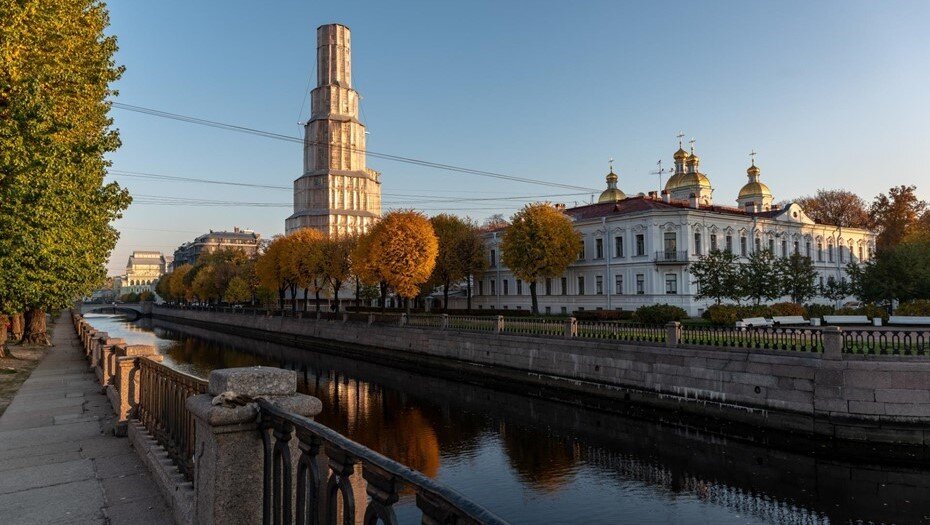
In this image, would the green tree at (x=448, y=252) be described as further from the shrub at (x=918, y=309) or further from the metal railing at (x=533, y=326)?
the shrub at (x=918, y=309)

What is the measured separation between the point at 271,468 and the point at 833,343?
57.9 ft

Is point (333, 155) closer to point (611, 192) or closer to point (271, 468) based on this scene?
point (611, 192)

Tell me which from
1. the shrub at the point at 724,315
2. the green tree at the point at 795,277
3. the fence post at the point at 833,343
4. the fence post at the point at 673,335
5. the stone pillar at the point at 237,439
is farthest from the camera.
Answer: the green tree at the point at 795,277

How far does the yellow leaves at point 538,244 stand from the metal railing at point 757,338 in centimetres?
2602

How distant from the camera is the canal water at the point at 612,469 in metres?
12.8

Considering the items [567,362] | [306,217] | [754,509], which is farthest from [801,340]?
[306,217]

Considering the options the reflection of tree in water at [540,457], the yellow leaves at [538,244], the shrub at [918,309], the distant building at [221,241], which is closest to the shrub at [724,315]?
the shrub at [918,309]

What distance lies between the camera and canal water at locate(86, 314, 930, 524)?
1279cm

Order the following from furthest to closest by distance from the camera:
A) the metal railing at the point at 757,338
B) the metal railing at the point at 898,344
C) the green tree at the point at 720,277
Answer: the green tree at the point at 720,277 → the metal railing at the point at 757,338 → the metal railing at the point at 898,344

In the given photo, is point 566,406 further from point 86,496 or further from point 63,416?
point 86,496

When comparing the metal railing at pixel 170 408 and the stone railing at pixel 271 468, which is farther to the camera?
the metal railing at pixel 170 408

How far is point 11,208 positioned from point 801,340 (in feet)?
81.2

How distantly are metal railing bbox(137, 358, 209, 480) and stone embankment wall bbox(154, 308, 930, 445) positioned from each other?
17.4 metres

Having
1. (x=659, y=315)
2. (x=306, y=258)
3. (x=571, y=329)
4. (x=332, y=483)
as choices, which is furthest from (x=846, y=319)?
(x=306, y=258)
